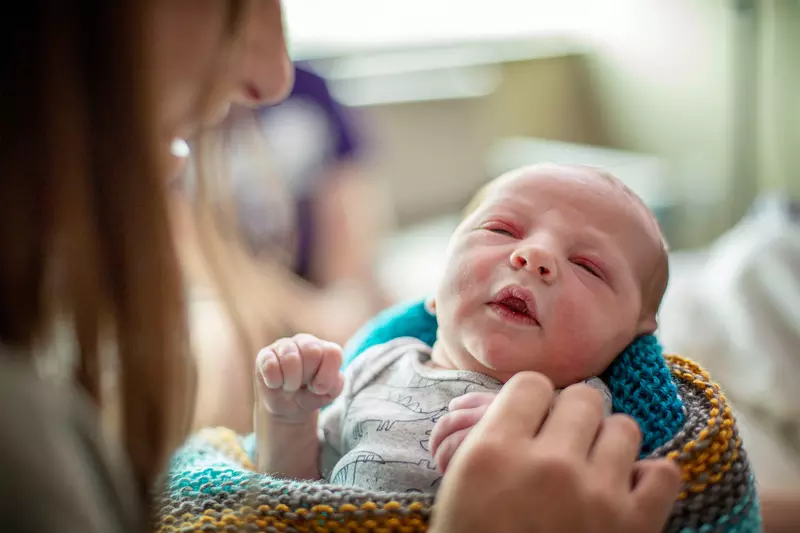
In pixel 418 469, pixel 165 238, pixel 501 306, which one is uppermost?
pixel 165 238

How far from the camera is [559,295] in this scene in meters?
0.78

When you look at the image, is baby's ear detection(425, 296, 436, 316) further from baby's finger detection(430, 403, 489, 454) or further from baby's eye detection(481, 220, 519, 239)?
baby's finger detection(430, 403, 489, 454)

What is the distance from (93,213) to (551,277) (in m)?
0.45

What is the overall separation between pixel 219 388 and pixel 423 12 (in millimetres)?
2252

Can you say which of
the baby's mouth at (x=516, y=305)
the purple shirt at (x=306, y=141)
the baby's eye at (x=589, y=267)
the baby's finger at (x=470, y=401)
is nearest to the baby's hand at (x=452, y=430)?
the baby's finger at (x=470, y=401)

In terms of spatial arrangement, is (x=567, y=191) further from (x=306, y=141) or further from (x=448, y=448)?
(x=306, y=141)

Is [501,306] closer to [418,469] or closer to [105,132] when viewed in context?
[418,469]

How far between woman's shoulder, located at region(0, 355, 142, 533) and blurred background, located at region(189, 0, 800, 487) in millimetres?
549

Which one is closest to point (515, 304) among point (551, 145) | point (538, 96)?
point (551, 145)

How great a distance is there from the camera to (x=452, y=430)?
2.26ft

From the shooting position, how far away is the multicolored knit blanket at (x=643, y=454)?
26.0 inches

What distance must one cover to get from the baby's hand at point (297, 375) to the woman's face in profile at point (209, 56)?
9.7 inches

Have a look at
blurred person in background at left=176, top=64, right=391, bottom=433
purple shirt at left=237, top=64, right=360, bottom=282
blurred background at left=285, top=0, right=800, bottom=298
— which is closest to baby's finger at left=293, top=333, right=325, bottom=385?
blurred person in background at left=176, top=64, right=391, bottom=433

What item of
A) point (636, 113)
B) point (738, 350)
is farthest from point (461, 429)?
point (636, 113)
